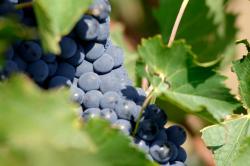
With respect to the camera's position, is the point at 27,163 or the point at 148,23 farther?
the point at 148,23

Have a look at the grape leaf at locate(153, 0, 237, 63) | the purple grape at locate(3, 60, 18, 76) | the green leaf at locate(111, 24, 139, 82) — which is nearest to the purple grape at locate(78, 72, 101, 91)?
the purple grape at locate(3, 60, 18, 76)

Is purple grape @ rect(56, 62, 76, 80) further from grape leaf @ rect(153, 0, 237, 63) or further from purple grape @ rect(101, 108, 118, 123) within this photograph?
grape leaf @ rect(153, 0, 237, 63)

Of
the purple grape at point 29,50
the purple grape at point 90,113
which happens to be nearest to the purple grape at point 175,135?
the purple grape at point 90,113

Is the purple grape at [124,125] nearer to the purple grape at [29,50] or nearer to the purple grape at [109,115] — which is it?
the purple grape at [109,115]

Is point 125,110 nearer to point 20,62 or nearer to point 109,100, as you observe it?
point 109,100

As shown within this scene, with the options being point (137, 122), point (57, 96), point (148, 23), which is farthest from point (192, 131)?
point (57, 96)

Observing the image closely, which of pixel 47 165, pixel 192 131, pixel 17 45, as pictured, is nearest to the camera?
pixel 47 165

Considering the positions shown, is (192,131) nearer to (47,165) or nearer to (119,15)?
(119,15)
